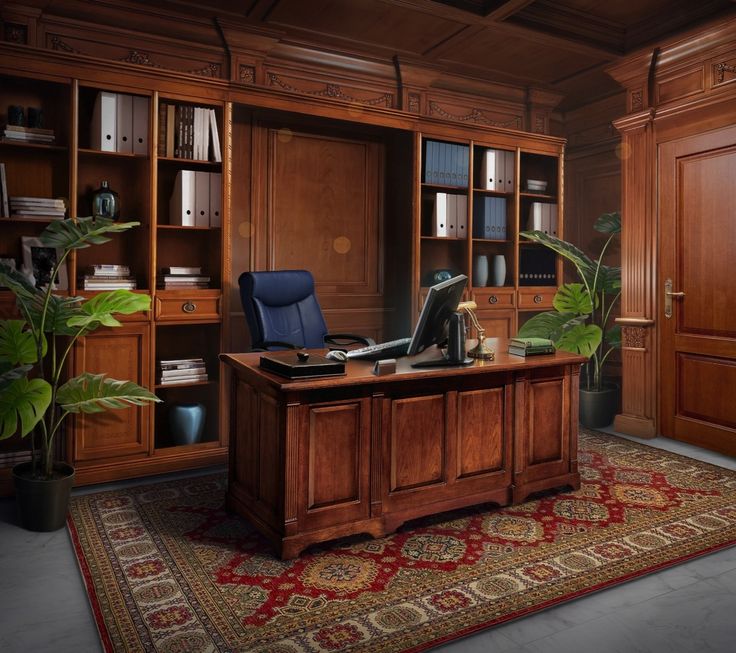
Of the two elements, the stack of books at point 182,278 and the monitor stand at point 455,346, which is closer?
the monitor stand at point 455,346

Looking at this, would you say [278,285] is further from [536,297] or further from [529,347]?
[536,297]

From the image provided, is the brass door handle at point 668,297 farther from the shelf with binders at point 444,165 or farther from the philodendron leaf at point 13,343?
the philodendron leaf at point 13,343

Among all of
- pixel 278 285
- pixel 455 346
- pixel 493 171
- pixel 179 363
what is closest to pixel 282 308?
pixel 278 285

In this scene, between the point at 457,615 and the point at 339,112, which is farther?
the point at 339,112

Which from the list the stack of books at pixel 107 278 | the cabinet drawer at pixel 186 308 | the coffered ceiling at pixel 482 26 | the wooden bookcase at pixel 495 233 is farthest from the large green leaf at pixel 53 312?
the wooden bookcase at pixel 495 233

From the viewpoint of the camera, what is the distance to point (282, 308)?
3.96 metres

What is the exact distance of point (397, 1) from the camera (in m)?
3.82

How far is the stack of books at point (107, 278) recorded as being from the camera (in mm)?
3555

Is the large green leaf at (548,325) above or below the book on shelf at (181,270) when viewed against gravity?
below

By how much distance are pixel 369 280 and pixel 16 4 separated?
2.84 m

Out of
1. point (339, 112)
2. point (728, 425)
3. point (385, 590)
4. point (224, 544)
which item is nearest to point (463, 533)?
point (385, 590)

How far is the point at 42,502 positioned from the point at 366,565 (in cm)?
149

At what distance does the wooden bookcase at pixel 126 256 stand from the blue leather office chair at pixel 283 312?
0.72 ft

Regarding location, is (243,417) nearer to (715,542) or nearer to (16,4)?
(715,542)
